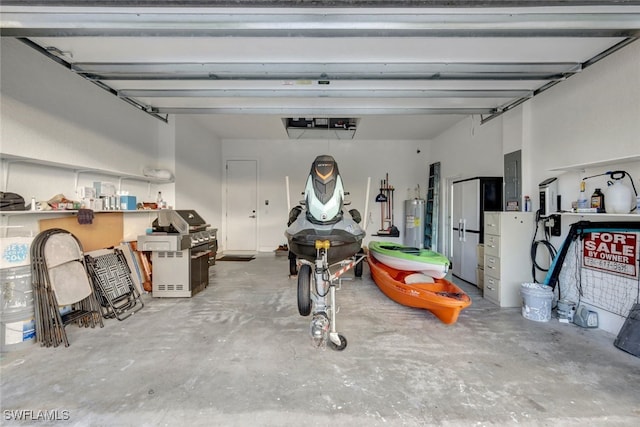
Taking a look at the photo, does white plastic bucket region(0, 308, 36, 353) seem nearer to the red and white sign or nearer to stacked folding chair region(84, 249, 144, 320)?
stacked folding chair region(84, 249, 144, 320)

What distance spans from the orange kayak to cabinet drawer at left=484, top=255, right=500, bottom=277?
851 millimetres

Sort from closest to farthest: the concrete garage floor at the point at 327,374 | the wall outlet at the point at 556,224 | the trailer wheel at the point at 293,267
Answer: the concrete garage floor at the point at 327,374
the wall outlet at the point at 556,224
the trailer wheel at the point at 293,267

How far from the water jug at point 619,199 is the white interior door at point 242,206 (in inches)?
267

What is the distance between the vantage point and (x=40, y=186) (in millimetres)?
2887

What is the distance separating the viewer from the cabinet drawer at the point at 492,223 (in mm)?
3586

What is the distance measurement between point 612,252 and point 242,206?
282 inches

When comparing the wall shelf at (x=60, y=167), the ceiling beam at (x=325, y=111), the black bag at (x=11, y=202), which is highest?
the ceiling beam at (x=325, y=111)

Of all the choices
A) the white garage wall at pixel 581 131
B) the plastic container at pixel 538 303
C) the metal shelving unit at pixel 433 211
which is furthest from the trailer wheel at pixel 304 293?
the metal shelving unit at pixel 433 211

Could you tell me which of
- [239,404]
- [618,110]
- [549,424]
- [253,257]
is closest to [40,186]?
[239,404]

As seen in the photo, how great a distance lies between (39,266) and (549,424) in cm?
436

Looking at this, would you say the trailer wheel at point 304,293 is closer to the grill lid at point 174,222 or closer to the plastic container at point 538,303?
the grill lid at point 174,222

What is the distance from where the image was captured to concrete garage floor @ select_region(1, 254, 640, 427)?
1.69m

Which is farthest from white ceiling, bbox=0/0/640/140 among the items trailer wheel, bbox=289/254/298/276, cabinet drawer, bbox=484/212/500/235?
trailer wheel, bbox=289/254/298/276

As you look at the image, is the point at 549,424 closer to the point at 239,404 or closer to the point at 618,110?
the point at 239,404
